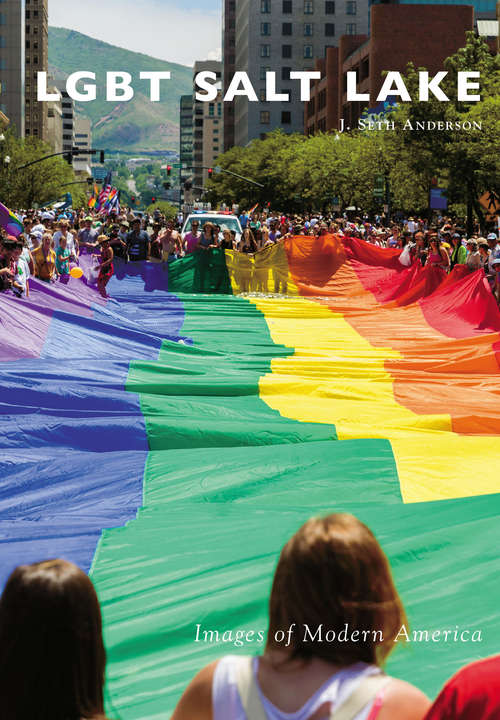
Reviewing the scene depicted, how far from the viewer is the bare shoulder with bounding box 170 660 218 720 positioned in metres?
2.53

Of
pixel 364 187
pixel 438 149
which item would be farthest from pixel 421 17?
pixel 438 149

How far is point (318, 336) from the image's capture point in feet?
51.6

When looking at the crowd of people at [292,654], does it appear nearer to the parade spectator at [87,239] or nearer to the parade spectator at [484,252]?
the parade spectator at [484,252]

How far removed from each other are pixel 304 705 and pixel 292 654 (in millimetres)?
112

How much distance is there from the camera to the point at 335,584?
238 cm

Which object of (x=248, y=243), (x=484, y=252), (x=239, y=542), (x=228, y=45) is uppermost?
(x=228, y=45)

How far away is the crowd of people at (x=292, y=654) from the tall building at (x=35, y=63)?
578 feet

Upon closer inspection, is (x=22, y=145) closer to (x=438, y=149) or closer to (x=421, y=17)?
(x=421, y=17)

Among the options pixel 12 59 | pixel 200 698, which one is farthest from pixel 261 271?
pixel 12 59

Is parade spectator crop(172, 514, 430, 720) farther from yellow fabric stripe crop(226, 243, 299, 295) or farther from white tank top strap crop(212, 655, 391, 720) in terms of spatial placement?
yellow fabric stripe crop(226, 243, 299, 295)

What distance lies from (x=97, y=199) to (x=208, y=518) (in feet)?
176

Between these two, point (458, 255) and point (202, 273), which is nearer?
point (458, 255)

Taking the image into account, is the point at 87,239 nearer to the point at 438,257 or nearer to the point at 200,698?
the point at 438,257

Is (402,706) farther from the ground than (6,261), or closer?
closer
